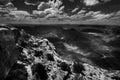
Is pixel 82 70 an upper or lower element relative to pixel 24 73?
lower

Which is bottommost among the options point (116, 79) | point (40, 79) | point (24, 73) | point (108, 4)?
point (116, 79)

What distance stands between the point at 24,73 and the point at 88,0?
7963 millimetres

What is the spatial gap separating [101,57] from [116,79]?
221 cm

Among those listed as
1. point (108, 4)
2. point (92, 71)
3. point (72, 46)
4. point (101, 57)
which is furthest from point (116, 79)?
point (108, 4)

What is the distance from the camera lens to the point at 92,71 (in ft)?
16.9

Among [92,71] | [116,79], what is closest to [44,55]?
[92,71]

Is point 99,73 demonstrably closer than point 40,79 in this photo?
No

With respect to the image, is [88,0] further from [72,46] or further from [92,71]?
[92,71]

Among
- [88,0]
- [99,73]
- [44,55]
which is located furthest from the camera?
[88,0]

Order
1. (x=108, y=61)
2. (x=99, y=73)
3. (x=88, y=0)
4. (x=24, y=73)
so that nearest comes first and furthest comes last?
(x=24, y=73) < (x=99, y=73) < (x=108, y=61) < (x=88, y=0)

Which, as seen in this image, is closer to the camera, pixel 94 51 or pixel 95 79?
pixel 95 79

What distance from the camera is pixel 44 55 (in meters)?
5.75

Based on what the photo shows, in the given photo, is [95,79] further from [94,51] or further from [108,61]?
[94,51]

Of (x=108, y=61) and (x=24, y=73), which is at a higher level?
(x=24, y=73)
